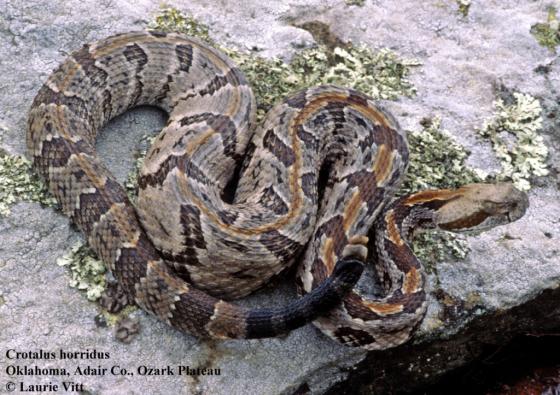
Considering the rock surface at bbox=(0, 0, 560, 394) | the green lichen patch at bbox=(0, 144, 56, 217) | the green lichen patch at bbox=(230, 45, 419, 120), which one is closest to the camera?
the rock surface at bbox=(0, 0, 560, 394)

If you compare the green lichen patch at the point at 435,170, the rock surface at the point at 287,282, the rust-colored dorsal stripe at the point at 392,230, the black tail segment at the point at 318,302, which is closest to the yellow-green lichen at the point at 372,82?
the green lichen patch at the point at 435,170

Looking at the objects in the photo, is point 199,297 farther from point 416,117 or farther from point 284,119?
point 416,117

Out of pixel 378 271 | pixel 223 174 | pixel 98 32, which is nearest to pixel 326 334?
pixel 378 271

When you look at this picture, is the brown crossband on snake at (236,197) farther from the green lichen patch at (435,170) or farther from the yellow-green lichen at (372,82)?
the yellow-green lichen at (372,82)

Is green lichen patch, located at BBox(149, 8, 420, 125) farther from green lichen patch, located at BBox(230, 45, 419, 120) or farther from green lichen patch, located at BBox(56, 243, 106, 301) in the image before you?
green lichen patch, located at BBox(56, 243, 106, 301)

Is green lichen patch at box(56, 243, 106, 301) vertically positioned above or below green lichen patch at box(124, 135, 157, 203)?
below

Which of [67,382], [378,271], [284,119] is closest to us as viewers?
[67,382]

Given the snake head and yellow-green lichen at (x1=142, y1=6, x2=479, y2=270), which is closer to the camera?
the snake head

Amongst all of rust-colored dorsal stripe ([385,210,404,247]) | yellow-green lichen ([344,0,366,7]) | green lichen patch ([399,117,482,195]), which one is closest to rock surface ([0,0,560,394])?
yellow-green lichen ([344,0,366,7])
